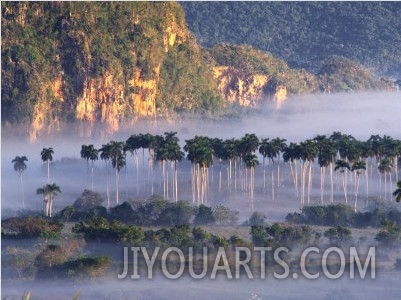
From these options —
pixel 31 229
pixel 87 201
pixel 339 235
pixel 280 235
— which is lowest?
pixel 339 235

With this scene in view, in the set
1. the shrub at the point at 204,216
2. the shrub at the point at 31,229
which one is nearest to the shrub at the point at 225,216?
the shrub at the point at 204,216

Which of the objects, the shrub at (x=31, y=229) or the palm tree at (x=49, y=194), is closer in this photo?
the shrub at (x=31, y=229)

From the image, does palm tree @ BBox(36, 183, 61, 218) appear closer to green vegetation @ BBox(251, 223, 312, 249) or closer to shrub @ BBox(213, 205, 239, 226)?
shrub @ BBox(213, 205, 239, 226)

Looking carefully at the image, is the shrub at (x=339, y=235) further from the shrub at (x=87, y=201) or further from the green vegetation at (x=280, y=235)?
the shrub at (x=87, y=201)

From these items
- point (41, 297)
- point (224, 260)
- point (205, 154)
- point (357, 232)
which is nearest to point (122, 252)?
point (224, 260)

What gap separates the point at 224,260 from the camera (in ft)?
488

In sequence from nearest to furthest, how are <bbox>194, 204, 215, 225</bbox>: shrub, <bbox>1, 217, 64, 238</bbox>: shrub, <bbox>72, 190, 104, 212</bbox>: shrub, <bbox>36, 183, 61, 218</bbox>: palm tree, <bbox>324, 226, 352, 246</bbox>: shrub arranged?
<bbox>1, 217, 64, 238</bbox>: shrub → <bbox>324, 226, 352, 246</bbox>: shrub → <bbox>194, 204, 215, 225</bbox>: shrub → <bbox>36, 183, 61, 218</bbox>: palm tree → <bbox>72, 190, 104, 212</bbox>: shrub

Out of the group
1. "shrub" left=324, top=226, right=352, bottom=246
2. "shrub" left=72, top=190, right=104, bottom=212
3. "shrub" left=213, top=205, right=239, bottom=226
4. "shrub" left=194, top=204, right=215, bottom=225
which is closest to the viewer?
"shrub" left=324, top=226, right=352, bottom=246

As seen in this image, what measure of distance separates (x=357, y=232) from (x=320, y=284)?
27.0 metres

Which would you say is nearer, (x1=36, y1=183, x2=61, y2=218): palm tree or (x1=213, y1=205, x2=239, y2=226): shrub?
(x1=213, y1=205, x2=239, y2=226): shrub

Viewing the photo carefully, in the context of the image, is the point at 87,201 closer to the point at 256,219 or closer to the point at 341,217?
the point at 256,219

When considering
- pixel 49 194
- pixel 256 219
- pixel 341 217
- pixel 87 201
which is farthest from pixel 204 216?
pixel 49 194

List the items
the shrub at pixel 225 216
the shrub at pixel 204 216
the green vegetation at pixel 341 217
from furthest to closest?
the shrub at pixel 225 216 → the shrub at pixel 204 216 → the green vegetation at pixel 341 217

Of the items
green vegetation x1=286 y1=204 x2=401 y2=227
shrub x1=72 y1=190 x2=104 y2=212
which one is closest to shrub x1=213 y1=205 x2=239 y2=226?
green vegetation x1=286 y1=204 x2=401 y2=227
